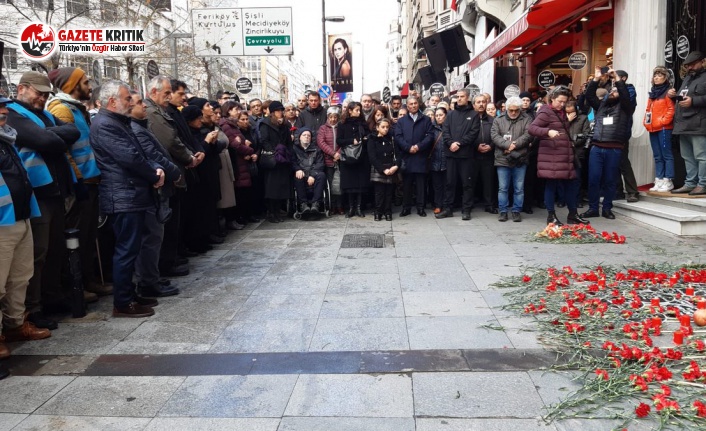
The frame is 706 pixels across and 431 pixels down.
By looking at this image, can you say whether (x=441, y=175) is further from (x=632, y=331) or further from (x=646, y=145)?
(x=632, y=331)

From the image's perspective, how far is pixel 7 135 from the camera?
14.2 ft

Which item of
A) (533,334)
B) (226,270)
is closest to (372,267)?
(226,270)

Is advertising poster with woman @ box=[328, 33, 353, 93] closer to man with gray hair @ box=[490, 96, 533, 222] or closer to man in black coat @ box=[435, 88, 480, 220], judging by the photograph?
man in black coat @ box=[435, 88, 480, 220]

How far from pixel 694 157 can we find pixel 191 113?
734 centimetres

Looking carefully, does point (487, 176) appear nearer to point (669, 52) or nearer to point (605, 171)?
point (605, 171)

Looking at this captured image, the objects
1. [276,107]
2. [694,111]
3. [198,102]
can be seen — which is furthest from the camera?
[276,107]

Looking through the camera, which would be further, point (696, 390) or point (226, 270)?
point (226, 270)

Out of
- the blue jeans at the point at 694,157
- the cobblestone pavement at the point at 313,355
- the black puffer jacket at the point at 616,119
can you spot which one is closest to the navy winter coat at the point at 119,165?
the cobblestone pavement at the point at 313,355

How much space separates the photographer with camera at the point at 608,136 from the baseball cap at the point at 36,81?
7.86 meters

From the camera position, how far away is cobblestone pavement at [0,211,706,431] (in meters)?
3.39

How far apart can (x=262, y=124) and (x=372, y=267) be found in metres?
4.35

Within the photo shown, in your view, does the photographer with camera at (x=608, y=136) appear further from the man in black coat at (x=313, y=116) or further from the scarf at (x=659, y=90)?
the man in black coat at (x=313, y=116)

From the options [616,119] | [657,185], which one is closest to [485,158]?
[616,119]

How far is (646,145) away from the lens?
10422mm
